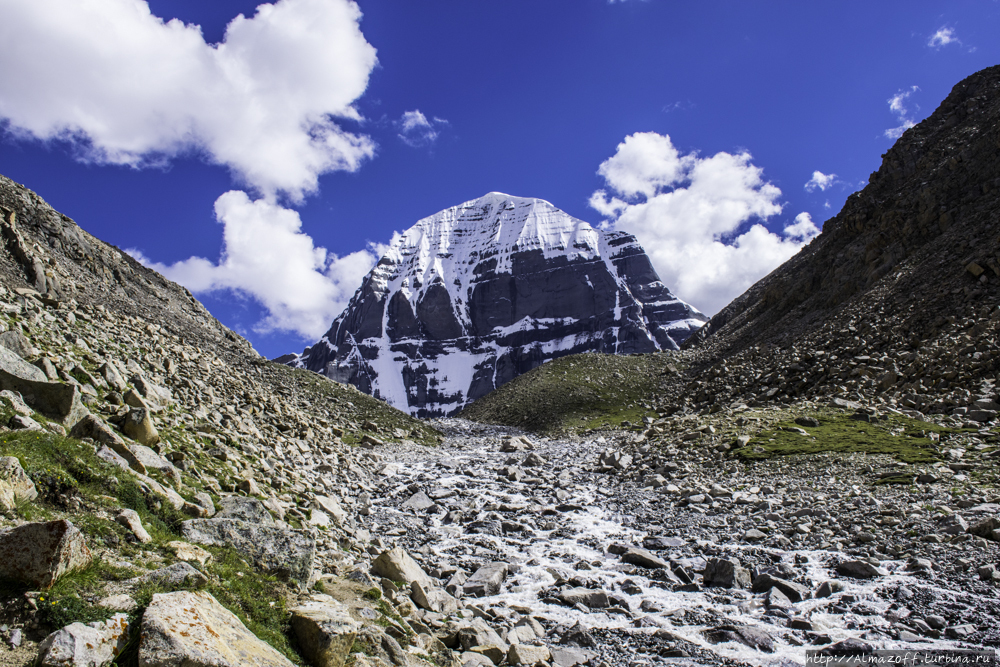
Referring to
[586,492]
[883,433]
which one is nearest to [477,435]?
[586,492]

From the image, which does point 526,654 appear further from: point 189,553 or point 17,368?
point 17,368

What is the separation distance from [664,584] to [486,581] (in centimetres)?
434

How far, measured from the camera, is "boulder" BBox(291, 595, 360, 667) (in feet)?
21.1

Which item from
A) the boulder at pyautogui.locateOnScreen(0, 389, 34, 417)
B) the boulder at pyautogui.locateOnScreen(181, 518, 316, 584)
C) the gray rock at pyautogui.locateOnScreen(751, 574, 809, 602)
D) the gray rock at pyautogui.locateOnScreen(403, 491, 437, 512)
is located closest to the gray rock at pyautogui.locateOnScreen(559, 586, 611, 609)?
the gray rock at pyautogui.locateOnScreen(751, 574, 809, 602)

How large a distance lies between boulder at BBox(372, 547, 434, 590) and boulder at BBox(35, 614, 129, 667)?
6.29 m

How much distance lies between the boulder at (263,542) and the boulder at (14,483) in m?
2.39

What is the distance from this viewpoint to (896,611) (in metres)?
9.84

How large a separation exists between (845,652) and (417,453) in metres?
35.0

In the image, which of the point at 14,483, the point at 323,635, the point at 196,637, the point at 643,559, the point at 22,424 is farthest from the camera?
the point at 643,559

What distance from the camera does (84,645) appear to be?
4.87m

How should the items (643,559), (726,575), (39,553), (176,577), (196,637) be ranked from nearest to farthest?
(196,637) → (39,553) → (176,577) → (726,575) → (643,559)

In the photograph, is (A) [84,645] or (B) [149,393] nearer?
(A) [84,645]

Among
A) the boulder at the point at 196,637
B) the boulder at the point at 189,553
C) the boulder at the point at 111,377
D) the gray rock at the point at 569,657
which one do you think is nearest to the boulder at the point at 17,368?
the boulder at the point at 111,377

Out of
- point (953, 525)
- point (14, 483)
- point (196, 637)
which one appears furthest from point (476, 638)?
point (953, 525)
